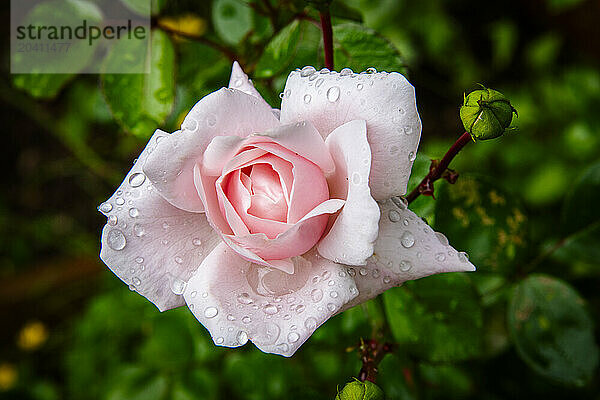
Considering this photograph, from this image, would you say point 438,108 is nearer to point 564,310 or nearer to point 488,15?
point 488,15

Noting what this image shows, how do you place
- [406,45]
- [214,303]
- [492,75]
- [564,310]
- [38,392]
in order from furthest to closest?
[492,75] → [38,392] → [406,45] → [564,310] → [214,303]

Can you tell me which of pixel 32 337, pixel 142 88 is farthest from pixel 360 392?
pixel 32 337

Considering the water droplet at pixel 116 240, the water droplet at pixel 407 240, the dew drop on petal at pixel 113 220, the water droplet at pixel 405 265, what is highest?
the water droplet at pixel 407 240

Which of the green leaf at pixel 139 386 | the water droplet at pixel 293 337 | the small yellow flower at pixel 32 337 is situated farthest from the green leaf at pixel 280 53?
the small yellow flower at pixel 32 337

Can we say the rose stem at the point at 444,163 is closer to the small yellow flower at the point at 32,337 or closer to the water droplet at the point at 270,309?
the water droplet at the point at 270,309

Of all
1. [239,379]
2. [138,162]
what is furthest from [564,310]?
[138,162]

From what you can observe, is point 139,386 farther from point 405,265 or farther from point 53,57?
point 405,265

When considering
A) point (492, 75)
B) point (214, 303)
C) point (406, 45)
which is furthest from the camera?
point (492, 75)
